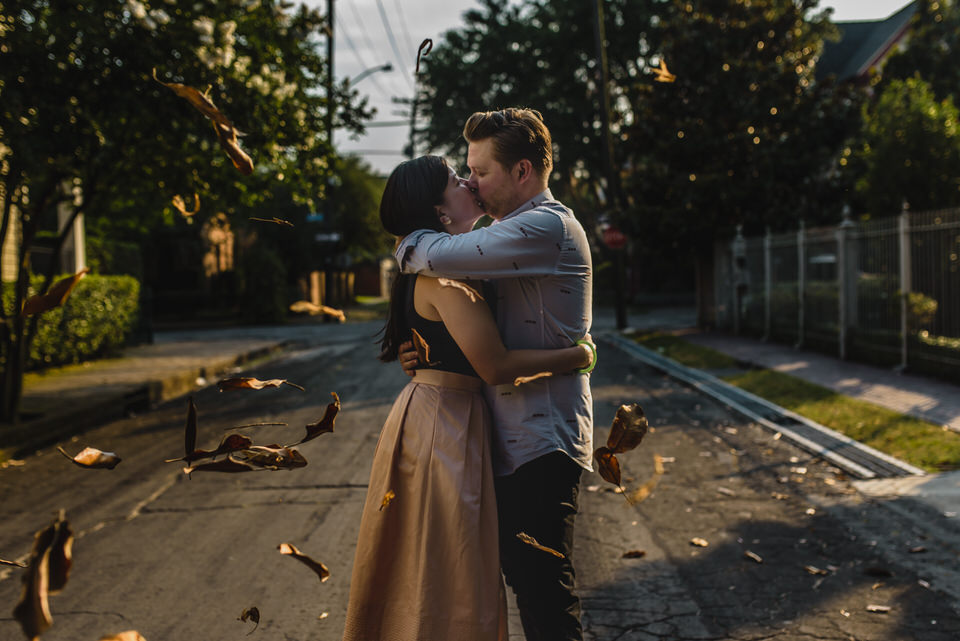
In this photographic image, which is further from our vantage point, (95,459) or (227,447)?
(227,447)

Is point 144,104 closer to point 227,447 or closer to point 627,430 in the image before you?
point 227,447

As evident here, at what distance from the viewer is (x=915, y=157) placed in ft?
45.8

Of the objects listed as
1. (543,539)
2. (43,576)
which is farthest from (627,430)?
(43,576)

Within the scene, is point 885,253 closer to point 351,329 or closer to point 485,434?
point 485,434

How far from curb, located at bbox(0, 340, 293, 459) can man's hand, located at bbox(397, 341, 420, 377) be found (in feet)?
22.1

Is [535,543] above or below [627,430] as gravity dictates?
below

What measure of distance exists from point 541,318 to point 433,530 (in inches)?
26.0

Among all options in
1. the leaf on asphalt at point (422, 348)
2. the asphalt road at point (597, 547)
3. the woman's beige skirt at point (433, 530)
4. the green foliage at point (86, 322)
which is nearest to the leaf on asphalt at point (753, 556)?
the asphalt road at point (597, 547)

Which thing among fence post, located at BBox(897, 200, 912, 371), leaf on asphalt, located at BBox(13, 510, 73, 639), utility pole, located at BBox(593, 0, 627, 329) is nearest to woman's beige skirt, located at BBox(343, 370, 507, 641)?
leaf on asphalt, located at BBox(13, 510, 73, 639)

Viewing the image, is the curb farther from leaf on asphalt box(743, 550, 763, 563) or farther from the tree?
leaf on asphalt box(743, 550, 763, 563)

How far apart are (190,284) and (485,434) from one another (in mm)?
Answer: 37518

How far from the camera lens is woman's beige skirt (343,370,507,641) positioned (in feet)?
7.23

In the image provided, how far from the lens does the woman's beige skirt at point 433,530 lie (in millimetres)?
2203

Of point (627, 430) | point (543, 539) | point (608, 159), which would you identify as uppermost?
point (608, 159)
